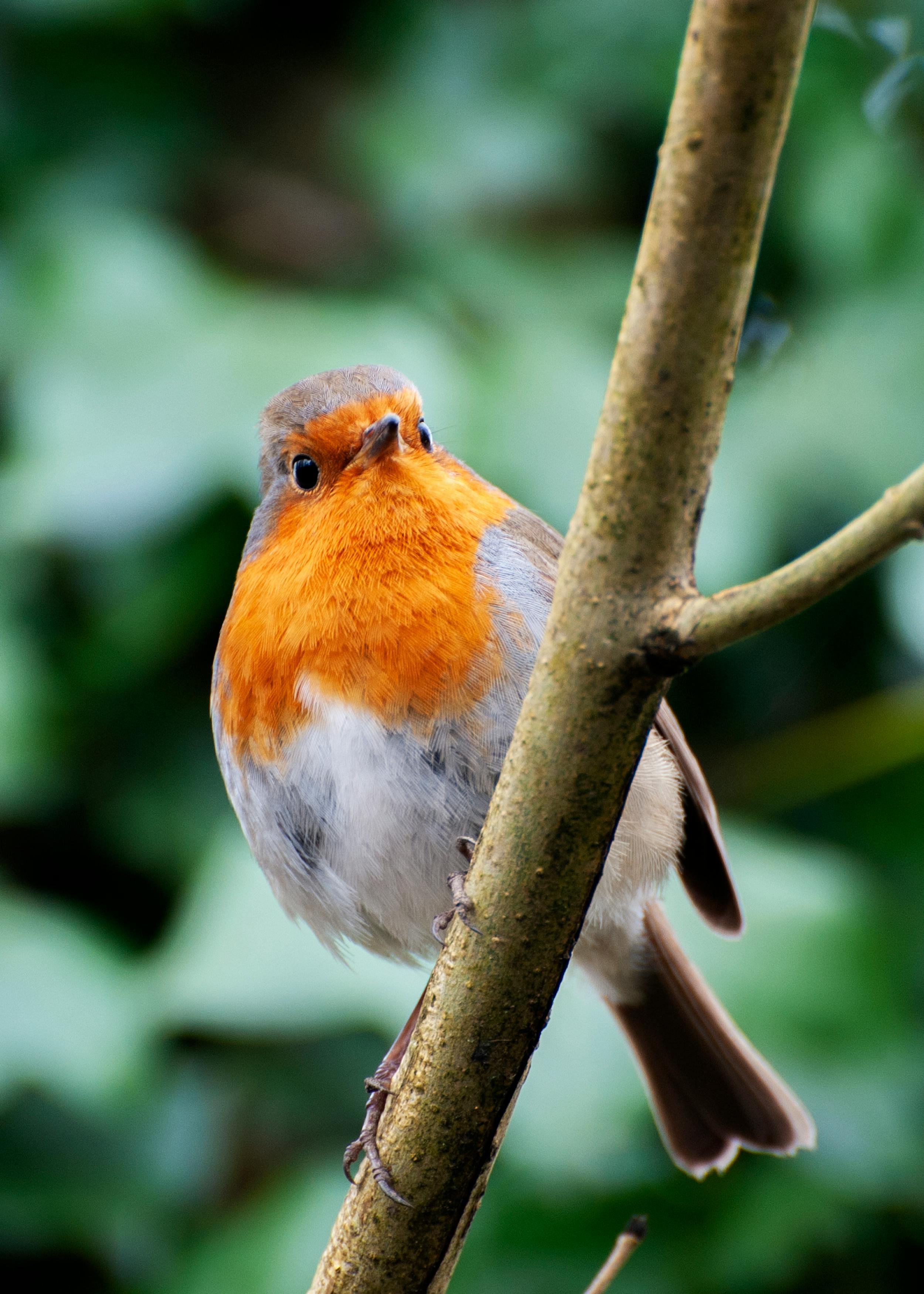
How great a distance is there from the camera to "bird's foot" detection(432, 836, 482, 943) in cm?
149

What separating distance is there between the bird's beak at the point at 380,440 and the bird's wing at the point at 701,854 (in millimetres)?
685

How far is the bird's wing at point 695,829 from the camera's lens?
2.41m

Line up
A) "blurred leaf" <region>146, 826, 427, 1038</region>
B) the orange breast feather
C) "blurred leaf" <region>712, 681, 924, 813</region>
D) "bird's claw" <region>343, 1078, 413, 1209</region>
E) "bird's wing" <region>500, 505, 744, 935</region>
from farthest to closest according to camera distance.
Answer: "blurred leaf" <region>712, 681, 924, 813</region>, "blurred leaf" <region>146, 826, 427, 1038</region>, "bird's wing" <region>500, 505, 744, 935</region>, the orange breast feather, "bird's claw" <region>343, 1078, 413, 1209</region>

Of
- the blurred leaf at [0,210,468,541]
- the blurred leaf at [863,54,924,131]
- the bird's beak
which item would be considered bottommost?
the bird's beak

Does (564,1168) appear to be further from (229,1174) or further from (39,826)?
(39,826)

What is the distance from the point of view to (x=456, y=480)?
241cm

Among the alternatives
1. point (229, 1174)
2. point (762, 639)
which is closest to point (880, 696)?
point (762, 639)

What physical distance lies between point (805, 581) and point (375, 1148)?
958 mm

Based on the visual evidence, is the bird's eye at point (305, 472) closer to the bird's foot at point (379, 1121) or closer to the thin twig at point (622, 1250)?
the bird's foot at point (379, 1121)

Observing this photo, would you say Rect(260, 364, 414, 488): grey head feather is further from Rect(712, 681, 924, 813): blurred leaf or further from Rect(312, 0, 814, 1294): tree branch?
Rect(712, 681, 924, 813): blurred leaf

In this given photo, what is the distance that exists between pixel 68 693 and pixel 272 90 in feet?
6.82

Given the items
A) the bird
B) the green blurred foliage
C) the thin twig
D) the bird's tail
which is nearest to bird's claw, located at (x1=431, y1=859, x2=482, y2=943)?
the bird

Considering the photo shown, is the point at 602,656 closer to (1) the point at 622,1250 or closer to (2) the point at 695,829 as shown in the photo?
(1) the point at 622,1250

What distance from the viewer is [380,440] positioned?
229cm
